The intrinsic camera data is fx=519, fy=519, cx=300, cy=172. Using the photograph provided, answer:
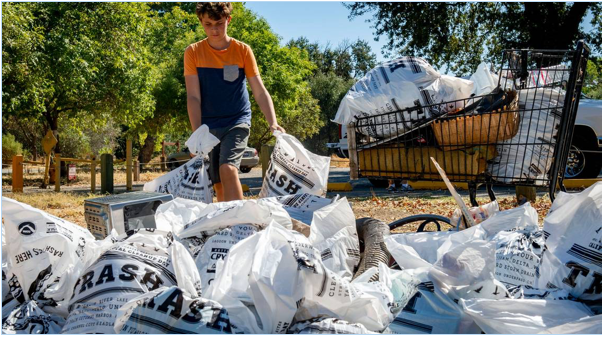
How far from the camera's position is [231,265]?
181 cm

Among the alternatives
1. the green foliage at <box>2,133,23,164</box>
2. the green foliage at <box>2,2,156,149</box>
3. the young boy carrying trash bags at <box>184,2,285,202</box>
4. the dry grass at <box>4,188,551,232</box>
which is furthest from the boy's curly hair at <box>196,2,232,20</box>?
the green foliage at <box>2,133,23,164</box>

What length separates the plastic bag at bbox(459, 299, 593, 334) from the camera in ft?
5.12

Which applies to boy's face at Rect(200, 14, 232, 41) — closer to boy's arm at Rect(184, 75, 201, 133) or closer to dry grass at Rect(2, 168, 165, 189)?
boy's arm at Rect(184, 75, 201, 133)

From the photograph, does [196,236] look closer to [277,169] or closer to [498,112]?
[277,169]

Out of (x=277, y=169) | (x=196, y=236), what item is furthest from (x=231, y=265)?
(x=277, y=169)

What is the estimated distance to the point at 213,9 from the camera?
3.53 m

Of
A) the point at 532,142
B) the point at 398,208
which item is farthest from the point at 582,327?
the point at 398,208

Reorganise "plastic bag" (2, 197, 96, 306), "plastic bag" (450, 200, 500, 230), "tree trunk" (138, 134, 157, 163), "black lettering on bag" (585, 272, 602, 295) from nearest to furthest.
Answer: "black lettering on bag" (585, 272, 602, 295) < "plastic bag" (2, 197, 96, 306) < "plastic bag" (450, 200, 500, 230) < "tree trunk" (138, 134, 157, 163)

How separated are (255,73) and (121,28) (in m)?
14.4

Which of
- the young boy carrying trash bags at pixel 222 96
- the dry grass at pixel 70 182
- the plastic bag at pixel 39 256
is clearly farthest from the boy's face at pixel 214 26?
the dry grass at pixel 70 182

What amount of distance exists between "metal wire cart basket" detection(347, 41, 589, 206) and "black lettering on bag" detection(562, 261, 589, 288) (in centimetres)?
166

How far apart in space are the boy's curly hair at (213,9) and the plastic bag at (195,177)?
76cm

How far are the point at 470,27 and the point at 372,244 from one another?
1428 centimetres
